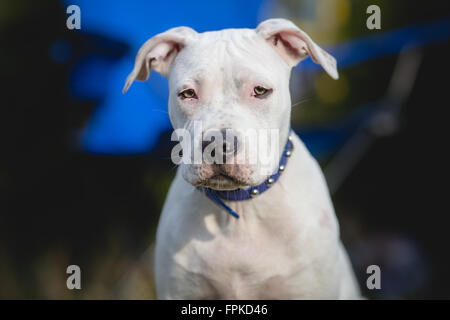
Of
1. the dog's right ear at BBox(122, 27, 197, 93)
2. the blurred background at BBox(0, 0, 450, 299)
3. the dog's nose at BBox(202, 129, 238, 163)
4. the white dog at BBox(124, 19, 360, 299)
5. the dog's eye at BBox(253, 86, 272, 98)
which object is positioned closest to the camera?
the dog's nose at BBox(202, 129, 238, 163)

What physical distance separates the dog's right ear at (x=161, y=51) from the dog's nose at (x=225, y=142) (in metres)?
0.65

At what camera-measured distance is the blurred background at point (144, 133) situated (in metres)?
4.59

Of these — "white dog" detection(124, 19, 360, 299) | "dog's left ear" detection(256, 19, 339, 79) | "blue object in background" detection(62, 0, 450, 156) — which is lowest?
"white dog" detection(124, 19, 360, 299)

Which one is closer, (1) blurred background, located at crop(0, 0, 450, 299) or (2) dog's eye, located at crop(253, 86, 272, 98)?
(2) dog's eye, located at crop(253, 86, 272, 98)

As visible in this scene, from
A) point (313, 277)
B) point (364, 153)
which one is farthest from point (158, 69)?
point (364, 153)

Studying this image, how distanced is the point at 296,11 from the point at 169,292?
2762 mm

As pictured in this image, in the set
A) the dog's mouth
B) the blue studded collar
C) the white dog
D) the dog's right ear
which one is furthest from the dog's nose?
the dog's right ear

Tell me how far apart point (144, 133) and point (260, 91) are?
6.85 feet

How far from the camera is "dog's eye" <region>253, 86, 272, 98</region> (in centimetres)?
268

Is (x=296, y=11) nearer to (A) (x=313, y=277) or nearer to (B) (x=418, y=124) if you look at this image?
(B) (x=418, y=124)

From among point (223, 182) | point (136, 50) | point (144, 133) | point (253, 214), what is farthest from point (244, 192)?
point (136, 50)

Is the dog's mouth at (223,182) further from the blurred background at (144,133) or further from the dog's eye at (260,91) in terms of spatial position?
the blurred background at (144,133)

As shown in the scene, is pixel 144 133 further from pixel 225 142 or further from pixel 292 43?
pixel 225 142

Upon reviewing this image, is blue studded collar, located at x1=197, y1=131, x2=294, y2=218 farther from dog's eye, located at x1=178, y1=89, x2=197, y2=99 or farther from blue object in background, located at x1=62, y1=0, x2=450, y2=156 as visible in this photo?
blue object in background, located at x1=62, y1=0, x2=450, y2=156
